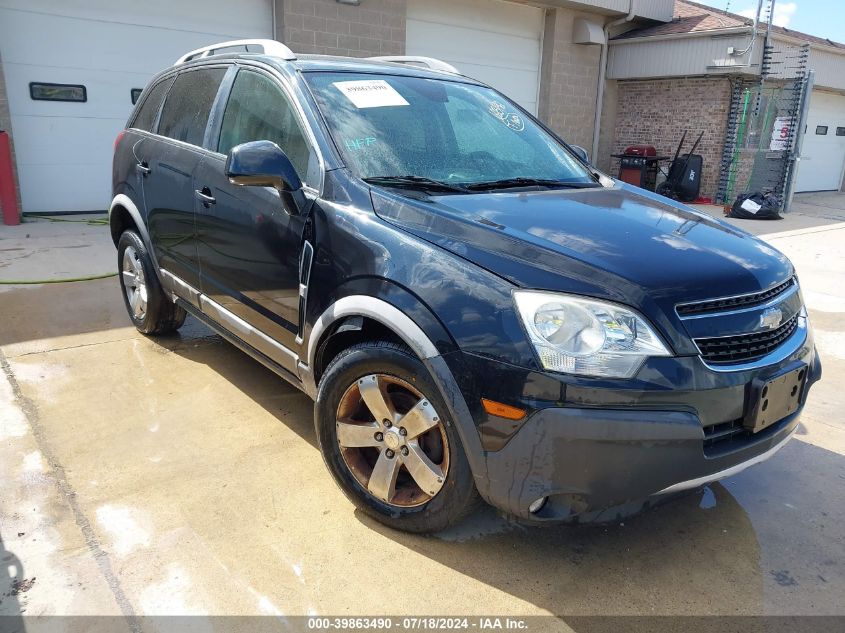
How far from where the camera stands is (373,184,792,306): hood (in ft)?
7.22

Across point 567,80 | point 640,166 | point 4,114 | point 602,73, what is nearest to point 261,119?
point 4,114

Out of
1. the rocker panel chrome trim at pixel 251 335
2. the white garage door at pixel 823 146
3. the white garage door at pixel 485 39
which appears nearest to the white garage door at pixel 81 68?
the white garage door at pixel 485 39

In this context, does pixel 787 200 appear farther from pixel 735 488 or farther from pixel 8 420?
pixel 8 420

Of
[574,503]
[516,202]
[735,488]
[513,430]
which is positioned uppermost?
[516,202]

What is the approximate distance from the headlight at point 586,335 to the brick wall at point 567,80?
549 inches

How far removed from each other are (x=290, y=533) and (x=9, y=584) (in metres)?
0.98

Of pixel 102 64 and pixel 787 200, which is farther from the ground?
pixel 102 64

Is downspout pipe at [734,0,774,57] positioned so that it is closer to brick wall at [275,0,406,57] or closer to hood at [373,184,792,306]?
brick wall at [275,0,406,57]

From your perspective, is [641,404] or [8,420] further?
[8,420]

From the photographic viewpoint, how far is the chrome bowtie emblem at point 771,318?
7.91 feet

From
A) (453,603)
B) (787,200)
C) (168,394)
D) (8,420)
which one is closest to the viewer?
(453,603)

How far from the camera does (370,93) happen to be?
3.23 m

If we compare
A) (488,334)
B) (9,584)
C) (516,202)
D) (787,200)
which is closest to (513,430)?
(488,334)

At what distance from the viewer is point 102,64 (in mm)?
9352
